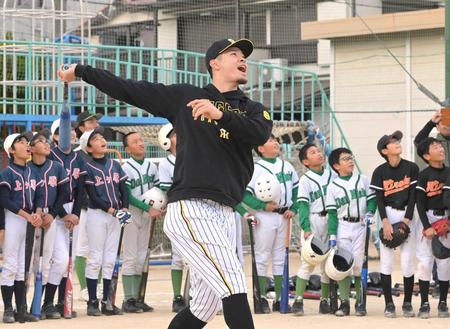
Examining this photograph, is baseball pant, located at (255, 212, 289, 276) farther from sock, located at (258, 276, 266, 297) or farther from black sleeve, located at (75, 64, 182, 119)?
black sleeve, located at (75, 64, 182, 119)

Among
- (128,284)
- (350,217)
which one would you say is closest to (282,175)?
(350,217)

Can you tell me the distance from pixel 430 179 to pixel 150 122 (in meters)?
7.92

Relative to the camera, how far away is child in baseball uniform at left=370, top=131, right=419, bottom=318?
10.9 meters

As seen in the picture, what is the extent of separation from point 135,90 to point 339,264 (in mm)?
Answer: 4786

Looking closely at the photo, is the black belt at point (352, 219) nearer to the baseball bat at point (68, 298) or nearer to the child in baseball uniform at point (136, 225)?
the child in baseball uniform at point (136, 225)

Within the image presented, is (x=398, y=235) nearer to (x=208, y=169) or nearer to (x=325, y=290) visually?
(x=325, y=290)

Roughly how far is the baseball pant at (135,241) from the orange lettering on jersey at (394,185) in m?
2.50

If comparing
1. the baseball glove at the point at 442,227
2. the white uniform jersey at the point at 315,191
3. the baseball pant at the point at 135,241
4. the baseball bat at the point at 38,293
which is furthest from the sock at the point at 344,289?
the baseball bat at the point at 38,293

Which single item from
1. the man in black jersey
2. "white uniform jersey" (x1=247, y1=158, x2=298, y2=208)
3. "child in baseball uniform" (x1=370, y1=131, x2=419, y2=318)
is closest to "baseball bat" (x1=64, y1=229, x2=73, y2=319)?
"white uniform jersey" (x1=247, y1=158, x2=298, y2=208)

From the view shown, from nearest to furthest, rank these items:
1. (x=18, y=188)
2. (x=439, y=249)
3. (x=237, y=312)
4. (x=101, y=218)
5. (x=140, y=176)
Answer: (x=237, y=312)
(x=18, y=188)
(x=439, y=249)
(x=101, y=218)
(x=140, y=176)

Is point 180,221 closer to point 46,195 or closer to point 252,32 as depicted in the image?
point 46,195

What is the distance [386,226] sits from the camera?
10.9 meters

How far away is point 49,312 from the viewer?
10.8 meters

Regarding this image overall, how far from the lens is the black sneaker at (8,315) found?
10305 millimetres
